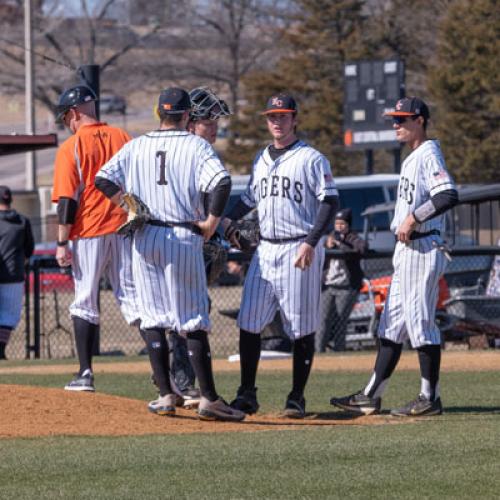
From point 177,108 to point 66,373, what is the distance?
4905 mm

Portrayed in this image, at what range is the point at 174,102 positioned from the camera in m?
8.01

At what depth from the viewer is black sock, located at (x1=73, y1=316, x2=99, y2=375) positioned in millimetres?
9109

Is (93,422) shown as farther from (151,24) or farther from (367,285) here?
(151,24)

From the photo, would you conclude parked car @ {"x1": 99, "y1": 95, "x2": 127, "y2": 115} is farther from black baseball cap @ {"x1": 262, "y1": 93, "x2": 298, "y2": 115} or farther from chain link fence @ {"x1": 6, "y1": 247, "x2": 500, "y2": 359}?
black baseball cap @ {"x1": 262, "y1": 93, "x2": 298, "y2": 115}

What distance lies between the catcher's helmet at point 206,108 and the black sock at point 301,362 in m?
1.60

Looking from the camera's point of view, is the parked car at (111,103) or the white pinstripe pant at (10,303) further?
the parked car at (111,103)

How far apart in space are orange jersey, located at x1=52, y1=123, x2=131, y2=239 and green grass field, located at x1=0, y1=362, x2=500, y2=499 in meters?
1.66

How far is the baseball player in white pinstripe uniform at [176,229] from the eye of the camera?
7.86 meters

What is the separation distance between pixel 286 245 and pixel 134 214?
1.10 m

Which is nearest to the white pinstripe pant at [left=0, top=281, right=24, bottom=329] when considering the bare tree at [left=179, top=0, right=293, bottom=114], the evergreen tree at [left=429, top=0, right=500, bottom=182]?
the evergreen tree at [left=429, top=0, right=500, bottom=182]

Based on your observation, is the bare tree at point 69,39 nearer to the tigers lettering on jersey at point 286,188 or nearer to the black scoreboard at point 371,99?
the black scoreboard at point 371,99

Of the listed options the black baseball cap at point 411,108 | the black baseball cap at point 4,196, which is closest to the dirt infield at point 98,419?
the black baseball cap at point 411,108

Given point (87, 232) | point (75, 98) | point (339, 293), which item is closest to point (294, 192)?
point (87, 232)

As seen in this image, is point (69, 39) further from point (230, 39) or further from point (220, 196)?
point (220, 196)
